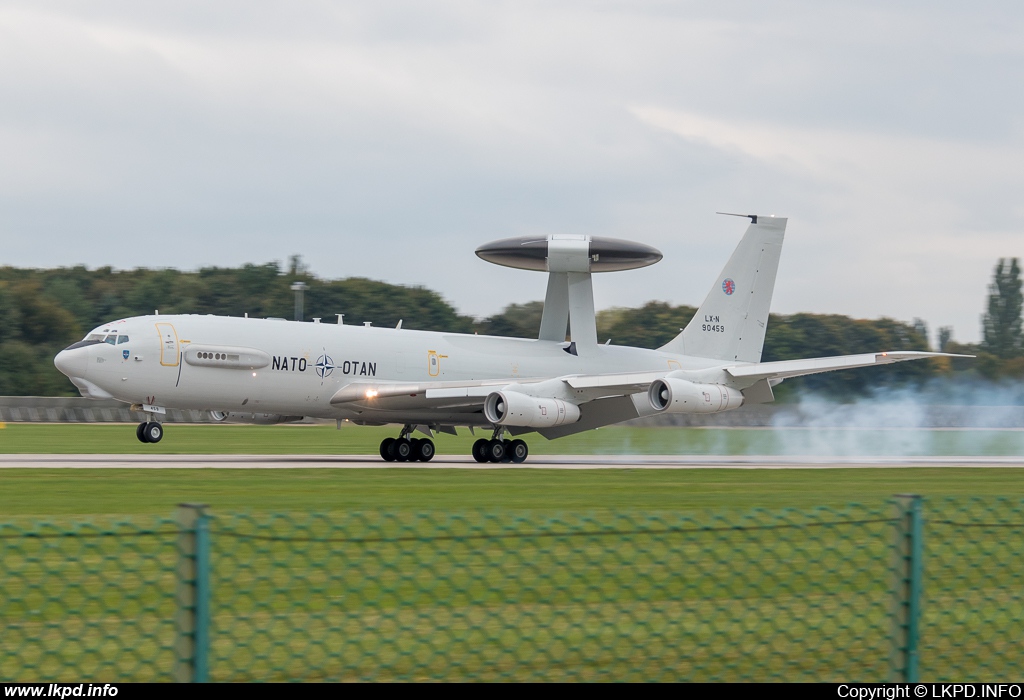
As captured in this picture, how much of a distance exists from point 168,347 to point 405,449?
7974 millimetres

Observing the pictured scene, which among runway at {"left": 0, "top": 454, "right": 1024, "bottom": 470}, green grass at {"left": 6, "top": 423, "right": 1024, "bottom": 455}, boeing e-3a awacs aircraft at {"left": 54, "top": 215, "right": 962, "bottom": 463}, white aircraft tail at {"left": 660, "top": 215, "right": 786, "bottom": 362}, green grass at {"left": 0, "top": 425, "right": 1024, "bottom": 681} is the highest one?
white aircraft tail at {"left": 660, "top": 215, "right": 786, "bottom": 362}

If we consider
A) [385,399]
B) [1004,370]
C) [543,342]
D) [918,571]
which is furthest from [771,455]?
[918,571]

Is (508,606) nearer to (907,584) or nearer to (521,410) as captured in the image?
(907,584)

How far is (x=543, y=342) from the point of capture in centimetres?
3931

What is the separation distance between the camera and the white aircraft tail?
4188 centimetres

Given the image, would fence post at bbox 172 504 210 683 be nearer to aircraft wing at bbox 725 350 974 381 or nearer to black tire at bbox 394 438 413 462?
black tire at bbox 394 438 413 462

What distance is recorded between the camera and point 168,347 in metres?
30.0

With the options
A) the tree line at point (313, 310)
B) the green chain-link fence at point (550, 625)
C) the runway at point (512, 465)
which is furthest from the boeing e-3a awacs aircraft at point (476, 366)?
the tree line at point (313, 310)

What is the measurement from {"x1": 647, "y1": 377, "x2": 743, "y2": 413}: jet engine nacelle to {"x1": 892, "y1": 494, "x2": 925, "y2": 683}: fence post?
26782mm

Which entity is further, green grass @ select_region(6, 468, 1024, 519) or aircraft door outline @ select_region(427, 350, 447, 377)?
aircraft door outline @ select_region(427, 350, 447, 377)

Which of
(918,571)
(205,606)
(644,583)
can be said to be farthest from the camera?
(644,583)

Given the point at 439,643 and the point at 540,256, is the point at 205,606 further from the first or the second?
the point at 540,256

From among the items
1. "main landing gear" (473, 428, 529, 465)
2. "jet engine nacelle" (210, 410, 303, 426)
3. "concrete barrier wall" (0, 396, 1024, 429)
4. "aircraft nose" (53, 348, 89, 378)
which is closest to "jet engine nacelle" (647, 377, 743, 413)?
"main landing gear" (473, 428, 529, 465)

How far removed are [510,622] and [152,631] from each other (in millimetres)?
2627
